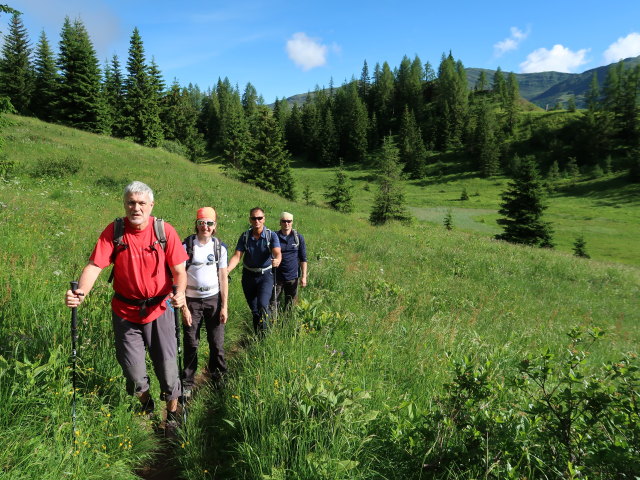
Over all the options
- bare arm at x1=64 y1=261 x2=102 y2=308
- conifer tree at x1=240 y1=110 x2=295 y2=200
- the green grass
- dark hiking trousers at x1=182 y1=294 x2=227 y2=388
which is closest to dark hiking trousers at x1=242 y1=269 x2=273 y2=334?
dark hiking trousers at x1=182 y1=294 x2=227 y2=388

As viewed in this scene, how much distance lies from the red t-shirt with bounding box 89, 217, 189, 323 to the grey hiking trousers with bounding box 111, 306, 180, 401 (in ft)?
0.31

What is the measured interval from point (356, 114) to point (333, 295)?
334ft

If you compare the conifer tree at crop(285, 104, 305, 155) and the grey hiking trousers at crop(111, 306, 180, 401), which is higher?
the conifer tree at crop(285, 104, 305, 155)

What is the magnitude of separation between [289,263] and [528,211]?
1163 inches

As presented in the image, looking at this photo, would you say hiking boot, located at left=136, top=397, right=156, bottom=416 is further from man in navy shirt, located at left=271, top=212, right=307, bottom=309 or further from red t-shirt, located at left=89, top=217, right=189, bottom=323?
man in navy shirt, located at left=271, top=212, right=307, bottom=309

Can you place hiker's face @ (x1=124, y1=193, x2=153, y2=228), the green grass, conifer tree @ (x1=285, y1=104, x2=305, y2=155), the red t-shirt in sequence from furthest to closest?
1. conifer tree @ (x1=285, y1=104, x2=305, y2=155)
2. the green grass
3. the red t-shirt
4. hiker's face @ (x1=124, y1=193, x2=153, y2=228)

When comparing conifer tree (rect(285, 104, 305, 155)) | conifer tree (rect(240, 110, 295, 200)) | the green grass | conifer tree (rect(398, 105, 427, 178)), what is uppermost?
conifer tree (rect(285, 104, 305, 155))

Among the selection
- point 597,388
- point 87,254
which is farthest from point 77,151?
point 597,388

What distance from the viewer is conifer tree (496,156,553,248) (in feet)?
95.1

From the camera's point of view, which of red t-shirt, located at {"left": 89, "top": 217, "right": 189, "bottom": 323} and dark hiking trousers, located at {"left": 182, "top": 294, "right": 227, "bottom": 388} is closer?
red t-shirt, located at {"left": 89, "top": 217, "right": 189, "bottom": 323}

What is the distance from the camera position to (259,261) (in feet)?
17.5

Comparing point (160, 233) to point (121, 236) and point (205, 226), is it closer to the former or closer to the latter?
point (121, 236)

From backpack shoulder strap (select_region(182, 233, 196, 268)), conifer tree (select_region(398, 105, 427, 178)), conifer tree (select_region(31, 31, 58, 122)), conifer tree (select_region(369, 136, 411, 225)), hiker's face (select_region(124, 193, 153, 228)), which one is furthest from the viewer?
conifer tree (select_region(398, 105, 427, 178))

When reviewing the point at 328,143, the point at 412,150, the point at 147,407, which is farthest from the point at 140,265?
the point at 328,143
